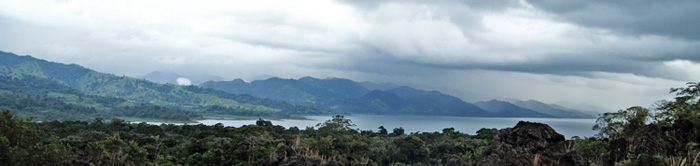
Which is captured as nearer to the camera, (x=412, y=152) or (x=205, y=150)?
(x=205, y=150)

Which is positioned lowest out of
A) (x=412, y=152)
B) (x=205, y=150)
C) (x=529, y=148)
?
(x=205, y=150)

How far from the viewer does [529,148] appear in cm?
2292

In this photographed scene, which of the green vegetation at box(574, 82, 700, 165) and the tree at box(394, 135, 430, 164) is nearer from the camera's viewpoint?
the green vegetation at box(574, 82, 700, 165)

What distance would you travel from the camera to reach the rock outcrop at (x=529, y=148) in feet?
69.5

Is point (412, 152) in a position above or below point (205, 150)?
above

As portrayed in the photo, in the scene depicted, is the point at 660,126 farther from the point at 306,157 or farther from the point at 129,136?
the point at 129,136

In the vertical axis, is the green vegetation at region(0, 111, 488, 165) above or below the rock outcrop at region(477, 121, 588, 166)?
below

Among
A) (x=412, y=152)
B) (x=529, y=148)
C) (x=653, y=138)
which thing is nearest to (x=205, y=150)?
(x=412, y=152)

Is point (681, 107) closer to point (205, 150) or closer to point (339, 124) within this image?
point (205, 150)

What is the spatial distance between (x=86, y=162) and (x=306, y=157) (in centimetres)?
1371

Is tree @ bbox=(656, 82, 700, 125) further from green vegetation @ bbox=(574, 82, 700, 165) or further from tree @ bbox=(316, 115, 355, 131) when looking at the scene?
tree @ bbox=(316, 115, 355, 131)

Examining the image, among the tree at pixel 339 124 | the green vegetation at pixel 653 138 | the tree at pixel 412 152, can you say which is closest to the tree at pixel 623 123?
the green vegetation at pixel 653 138

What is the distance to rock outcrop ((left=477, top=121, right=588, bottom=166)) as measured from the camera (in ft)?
69.5

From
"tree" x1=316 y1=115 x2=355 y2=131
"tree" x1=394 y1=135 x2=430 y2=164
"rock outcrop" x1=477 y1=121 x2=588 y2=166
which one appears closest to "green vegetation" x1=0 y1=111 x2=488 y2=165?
"tree" x1=394 y1=135 x2=430 y2=164
